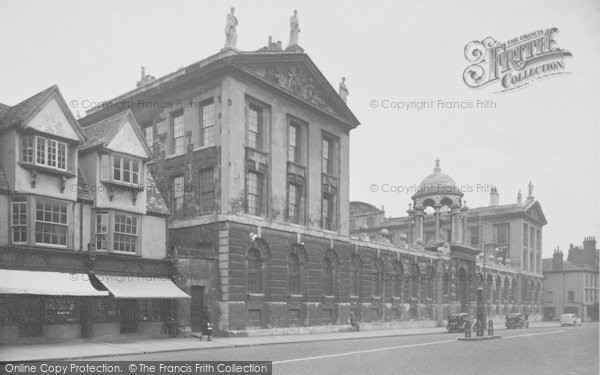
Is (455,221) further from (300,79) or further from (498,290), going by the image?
(300,79)

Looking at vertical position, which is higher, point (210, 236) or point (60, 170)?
point (60, 170)

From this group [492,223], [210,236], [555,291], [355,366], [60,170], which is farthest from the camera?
[555,291]

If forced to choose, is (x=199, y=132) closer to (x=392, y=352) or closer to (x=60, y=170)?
(x=60, y=170)

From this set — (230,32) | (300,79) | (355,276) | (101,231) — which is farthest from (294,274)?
(230,32)

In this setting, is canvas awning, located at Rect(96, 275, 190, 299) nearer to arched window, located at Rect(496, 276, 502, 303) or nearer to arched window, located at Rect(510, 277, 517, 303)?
arched window, located at Rect(496, 276, 502, 303)

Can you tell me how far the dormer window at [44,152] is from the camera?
984 inches

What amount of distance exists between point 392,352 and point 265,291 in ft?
40.3

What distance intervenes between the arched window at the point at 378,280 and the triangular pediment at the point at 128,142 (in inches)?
920

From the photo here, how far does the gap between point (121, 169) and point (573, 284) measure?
76567 mm

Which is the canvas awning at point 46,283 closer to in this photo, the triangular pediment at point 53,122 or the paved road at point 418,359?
the paved road at point 418,359

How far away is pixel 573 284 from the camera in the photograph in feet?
289

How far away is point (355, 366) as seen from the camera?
18.6 meters

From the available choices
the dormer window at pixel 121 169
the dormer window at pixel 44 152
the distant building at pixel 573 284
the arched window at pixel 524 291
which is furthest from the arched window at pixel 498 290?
the dormer window at pixel 44 152

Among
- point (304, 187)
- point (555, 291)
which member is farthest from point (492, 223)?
point (304, 187)
